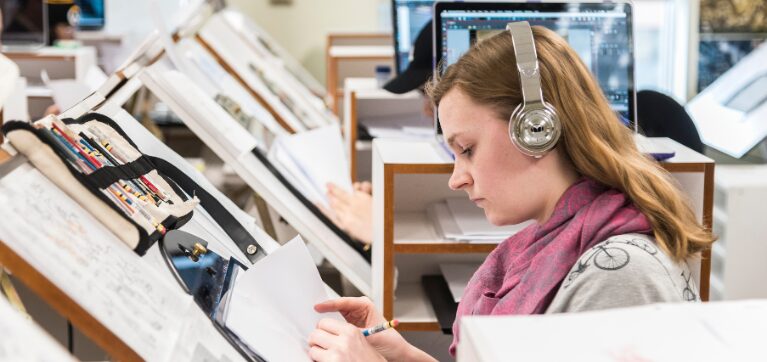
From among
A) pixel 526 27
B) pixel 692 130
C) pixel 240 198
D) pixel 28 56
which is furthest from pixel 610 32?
pixel 28 56

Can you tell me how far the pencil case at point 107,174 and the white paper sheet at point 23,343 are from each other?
0.36m

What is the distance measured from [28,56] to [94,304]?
3.39 m

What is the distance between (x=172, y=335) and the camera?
42.8 inches

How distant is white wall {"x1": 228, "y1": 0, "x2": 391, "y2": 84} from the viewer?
6.95 m

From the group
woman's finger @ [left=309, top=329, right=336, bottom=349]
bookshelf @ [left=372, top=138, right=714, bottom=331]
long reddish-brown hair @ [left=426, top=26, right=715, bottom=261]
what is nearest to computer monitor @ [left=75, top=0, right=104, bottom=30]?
bookshelf @ [left=372, top=138, right=714, bottom=331]

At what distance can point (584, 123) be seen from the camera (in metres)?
1.28

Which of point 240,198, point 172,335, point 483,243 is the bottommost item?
point 240,198

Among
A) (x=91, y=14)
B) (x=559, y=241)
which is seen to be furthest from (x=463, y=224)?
(x=91, y=14)

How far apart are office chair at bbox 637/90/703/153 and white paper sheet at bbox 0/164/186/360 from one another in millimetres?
1437

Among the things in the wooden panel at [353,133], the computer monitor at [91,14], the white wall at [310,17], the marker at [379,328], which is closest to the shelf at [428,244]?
the marker at [379,328]

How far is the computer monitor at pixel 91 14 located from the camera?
5438 mm

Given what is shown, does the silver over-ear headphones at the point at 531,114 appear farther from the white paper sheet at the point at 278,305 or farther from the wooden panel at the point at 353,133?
the wooden panel at the point at 353,133

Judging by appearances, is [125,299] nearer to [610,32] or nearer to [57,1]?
[610,32]

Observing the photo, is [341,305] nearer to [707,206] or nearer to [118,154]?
[118,154]
